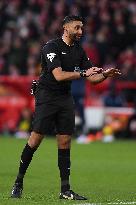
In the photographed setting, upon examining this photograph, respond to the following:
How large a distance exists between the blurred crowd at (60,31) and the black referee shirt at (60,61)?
12.6 meters

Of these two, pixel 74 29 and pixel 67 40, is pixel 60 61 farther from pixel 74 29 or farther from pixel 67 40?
pixel 74 29

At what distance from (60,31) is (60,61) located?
14994 millimetres

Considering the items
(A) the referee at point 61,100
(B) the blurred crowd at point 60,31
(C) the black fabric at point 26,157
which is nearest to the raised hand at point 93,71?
(A) the referee at point 61,100

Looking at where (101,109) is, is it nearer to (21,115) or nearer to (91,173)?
(21,115)

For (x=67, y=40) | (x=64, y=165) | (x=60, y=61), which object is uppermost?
(x=67, y=40)

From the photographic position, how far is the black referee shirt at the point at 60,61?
10.5m

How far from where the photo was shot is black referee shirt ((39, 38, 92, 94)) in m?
10.5

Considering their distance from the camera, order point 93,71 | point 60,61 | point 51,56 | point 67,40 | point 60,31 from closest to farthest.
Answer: point 93,71, point 51,56, point 60,61, point 67,40, point 60,31

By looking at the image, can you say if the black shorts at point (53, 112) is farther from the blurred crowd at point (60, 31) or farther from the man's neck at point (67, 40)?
the blurred crowd at point (60, 31)

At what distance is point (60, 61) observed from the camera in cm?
1049

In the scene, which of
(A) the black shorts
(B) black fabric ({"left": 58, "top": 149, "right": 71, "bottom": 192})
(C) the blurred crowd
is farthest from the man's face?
(C) the blurred crowd

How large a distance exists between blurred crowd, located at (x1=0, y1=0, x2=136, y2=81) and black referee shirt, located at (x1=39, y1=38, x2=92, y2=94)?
496 inches

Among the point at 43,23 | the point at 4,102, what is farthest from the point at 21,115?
the point at 43,23

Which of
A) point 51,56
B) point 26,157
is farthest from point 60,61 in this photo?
point 26,157
